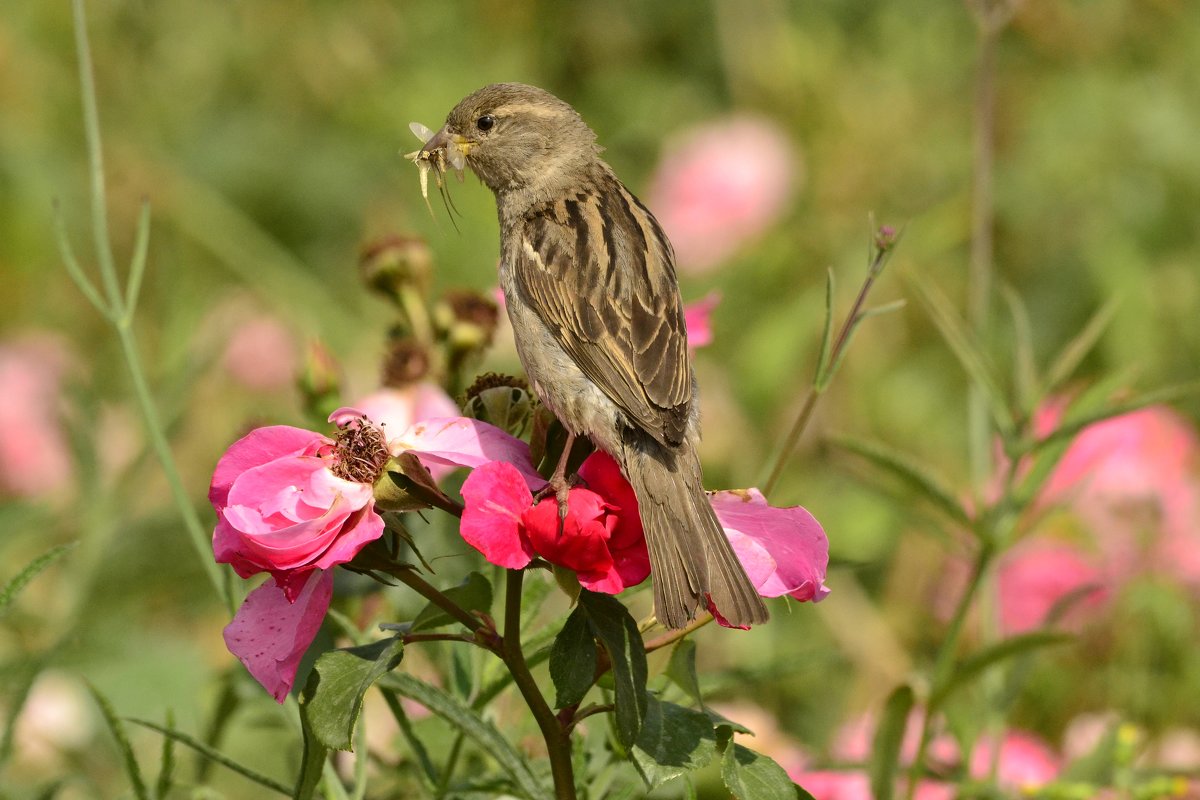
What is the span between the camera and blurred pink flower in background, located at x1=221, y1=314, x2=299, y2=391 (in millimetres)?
4086

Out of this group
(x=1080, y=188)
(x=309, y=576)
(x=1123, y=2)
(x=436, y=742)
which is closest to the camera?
(x=309, y=576)

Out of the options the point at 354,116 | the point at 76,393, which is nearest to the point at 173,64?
the point at 354,116

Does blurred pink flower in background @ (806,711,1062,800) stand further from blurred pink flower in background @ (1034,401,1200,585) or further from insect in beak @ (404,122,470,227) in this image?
insect in beak @ (404,122,470,227)

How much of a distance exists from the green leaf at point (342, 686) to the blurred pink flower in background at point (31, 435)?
2.37 m

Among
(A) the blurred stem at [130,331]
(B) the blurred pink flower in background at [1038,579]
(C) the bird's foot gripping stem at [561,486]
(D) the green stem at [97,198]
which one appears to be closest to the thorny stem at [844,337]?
(C) the bird's foot gripping stem at [561,486]

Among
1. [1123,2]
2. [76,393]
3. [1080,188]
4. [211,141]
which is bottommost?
[76,393]

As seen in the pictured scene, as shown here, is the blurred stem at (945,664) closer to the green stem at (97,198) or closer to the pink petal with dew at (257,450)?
the pink petal with dew at (257,450)

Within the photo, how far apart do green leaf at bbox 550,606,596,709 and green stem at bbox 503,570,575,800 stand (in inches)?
0.9

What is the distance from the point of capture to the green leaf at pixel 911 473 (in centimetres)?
174

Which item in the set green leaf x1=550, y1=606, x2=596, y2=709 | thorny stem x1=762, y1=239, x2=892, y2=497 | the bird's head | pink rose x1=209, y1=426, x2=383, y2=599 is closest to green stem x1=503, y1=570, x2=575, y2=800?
green leaf x1=550, y1=606, x2=596, y2=709

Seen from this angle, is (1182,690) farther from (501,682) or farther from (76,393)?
(76,393)

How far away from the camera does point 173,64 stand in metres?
5.07

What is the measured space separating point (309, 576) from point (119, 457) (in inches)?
100

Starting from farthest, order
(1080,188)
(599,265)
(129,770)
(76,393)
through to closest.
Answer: (1080,188)
(76,393)
(599,265)
(129,770)
